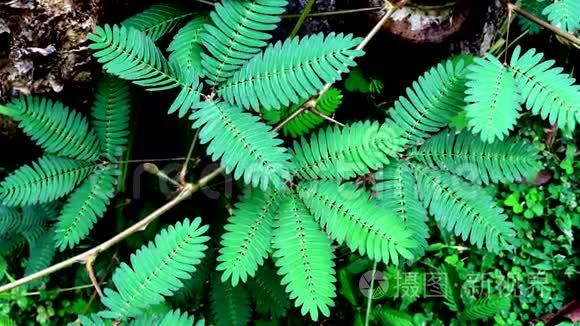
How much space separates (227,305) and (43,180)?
899 mm

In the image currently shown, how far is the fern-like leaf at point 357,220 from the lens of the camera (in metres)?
1.67

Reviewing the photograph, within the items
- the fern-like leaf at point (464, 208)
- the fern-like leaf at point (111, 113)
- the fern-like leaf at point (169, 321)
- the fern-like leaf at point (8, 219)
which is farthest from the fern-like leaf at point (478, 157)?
the fern-like leaf at point (8, 219)

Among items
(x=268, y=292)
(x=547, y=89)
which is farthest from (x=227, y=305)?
(x=547, y=89)

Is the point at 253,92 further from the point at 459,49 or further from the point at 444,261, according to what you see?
the point at 444,261

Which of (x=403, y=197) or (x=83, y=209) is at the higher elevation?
(x=403, y=197)

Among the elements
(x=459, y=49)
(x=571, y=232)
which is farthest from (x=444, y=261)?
(x=459, y=49)

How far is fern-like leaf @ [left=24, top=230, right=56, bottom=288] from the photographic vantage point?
2422 mm

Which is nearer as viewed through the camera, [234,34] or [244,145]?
[244,145]

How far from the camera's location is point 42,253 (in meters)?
2.44

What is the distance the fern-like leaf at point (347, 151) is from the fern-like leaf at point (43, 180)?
0.90 meters

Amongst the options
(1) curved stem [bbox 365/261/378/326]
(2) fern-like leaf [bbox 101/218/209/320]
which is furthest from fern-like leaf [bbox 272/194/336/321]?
(1) curved stem [bbox 365/261/378/326]

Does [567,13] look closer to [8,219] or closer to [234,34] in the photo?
[234,34]

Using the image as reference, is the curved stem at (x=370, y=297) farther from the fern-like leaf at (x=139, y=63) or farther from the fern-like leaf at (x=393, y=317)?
the fern-like leaf at (x=139, y=63)

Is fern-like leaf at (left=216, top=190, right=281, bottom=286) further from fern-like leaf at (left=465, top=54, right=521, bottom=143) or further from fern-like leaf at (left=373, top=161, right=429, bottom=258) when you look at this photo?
fern-like leaf at (left=465, top=54, right=521, bottom=143)
